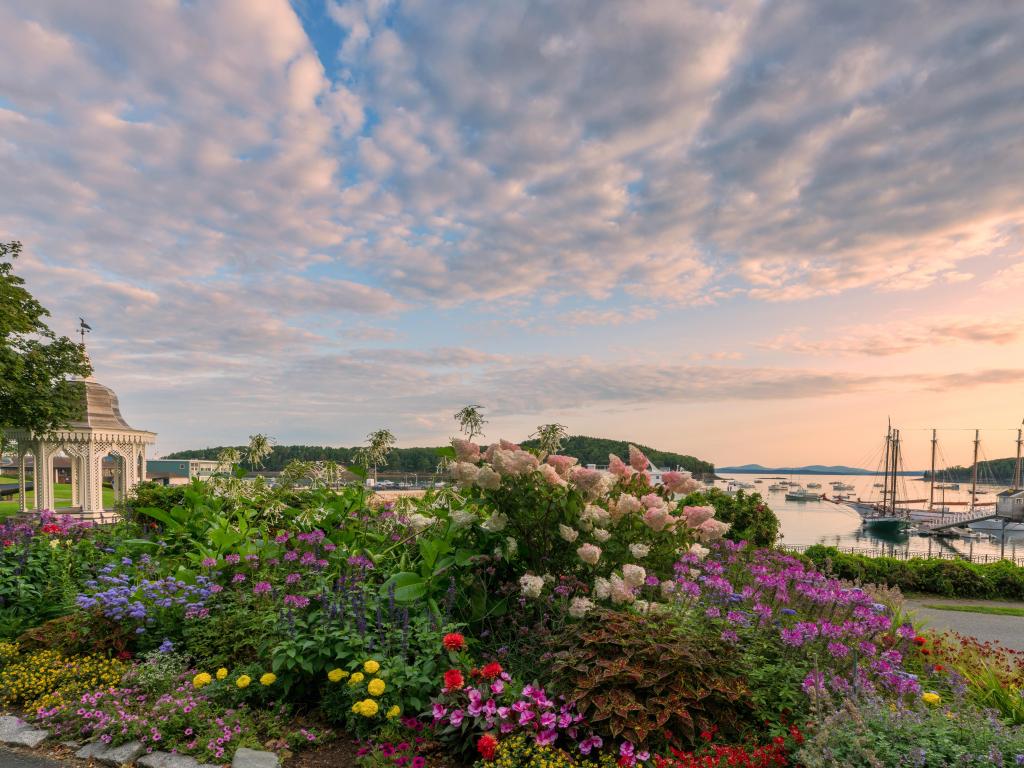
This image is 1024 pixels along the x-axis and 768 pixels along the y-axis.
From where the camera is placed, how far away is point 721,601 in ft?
14.7

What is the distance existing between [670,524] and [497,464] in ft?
4.47

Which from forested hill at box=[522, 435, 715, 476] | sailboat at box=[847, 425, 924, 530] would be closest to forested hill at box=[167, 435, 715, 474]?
forested hill at box=[522, 435, 715, 476]

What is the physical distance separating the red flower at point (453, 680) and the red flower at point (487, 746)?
35cm

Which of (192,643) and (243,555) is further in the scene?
(243,555)

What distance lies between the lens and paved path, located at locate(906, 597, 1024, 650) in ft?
27.2

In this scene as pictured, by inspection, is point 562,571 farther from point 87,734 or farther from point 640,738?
point 87,734

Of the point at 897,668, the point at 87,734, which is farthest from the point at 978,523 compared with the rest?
the point at 87,734

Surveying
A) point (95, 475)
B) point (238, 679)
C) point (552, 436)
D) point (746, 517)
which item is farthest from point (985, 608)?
point (95, 475)

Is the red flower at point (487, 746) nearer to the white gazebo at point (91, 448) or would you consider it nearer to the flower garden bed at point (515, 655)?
the flower garden bed at point (515, 655)

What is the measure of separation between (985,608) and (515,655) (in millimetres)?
10610

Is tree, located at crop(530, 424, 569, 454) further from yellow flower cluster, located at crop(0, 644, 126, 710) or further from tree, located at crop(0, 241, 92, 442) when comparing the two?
tree, located at crop(0, 241, 92, 442)

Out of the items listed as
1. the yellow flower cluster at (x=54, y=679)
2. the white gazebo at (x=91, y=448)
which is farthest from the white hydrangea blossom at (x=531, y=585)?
the white gazebo at (x=91, y=448)

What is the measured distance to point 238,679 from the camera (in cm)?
388

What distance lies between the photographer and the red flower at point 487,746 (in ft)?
10.2
